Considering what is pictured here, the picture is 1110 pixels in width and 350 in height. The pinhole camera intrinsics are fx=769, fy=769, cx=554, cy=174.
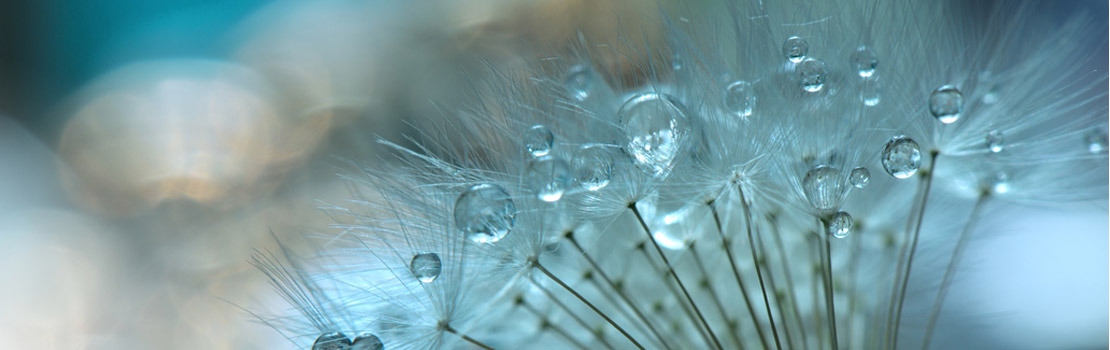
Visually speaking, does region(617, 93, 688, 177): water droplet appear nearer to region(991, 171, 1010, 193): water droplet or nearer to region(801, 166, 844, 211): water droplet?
region(801, 166, 844, 211): water droplet

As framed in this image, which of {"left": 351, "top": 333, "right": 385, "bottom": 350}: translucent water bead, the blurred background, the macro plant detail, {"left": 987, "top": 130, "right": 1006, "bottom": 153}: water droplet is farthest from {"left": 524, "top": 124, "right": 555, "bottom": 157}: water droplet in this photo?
the blurred background

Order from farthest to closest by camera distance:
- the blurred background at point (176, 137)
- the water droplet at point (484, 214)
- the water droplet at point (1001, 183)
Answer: the blurred background at point (176, 137) < the water droplet at point (1001, 183) < the water droplet at point (484, 214)

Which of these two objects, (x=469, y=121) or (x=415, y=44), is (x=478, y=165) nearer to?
(x=469, y=121)

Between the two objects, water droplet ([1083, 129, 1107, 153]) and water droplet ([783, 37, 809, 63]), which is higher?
water droplet ([783, 37, 809, 63])

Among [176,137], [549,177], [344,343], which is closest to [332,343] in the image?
[344,343]

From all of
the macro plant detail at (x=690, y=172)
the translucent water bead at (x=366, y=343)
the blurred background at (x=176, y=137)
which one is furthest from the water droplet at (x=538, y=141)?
the blurred background at (x=176, y=137)

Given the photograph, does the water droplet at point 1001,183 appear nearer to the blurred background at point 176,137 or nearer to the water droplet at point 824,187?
the water droplet at point 824,187

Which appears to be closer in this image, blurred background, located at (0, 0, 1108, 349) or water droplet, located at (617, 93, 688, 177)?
water droplet, located at (617, 93, 688, 177)
